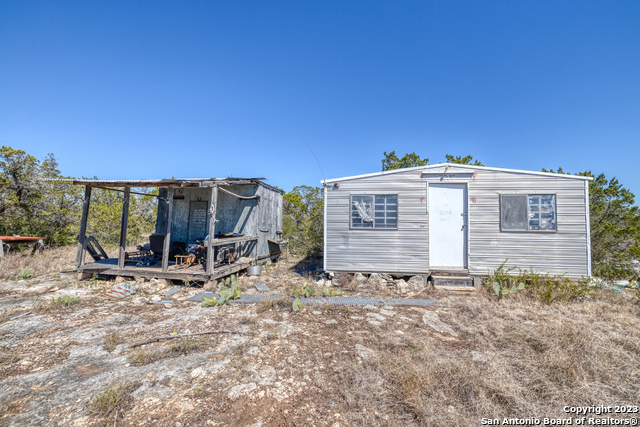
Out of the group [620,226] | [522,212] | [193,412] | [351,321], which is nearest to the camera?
[193,412]

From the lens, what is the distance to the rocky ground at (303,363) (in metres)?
2.58

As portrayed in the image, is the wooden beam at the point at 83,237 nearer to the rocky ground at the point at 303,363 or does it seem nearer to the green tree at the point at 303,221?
the rocky ground at the point at 303,363

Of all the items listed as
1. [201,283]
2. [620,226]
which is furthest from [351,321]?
[620,226]

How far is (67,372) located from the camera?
3.24 m

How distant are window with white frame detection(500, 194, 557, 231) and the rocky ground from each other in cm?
221

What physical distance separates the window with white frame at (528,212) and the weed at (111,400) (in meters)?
8.36

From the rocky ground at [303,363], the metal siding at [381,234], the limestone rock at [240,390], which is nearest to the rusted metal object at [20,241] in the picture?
the rocky ground at [303,363]

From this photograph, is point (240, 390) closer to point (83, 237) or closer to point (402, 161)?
point (83, 237)

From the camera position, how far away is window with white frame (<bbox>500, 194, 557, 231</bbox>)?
7.20 m

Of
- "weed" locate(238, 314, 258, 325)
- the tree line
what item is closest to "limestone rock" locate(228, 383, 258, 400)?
"weed" locate(238, 314, 258, 325)

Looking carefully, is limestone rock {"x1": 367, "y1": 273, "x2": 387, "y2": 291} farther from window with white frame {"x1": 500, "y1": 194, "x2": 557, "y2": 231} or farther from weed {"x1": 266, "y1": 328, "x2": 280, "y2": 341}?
weed {"x1": 266, "y1": 328, "x2": 280, "y2": 341}

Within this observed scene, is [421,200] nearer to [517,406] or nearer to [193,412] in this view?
[517,406]

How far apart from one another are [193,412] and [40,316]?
467cm

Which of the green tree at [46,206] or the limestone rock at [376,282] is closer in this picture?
the limestone rock at [376,282]
